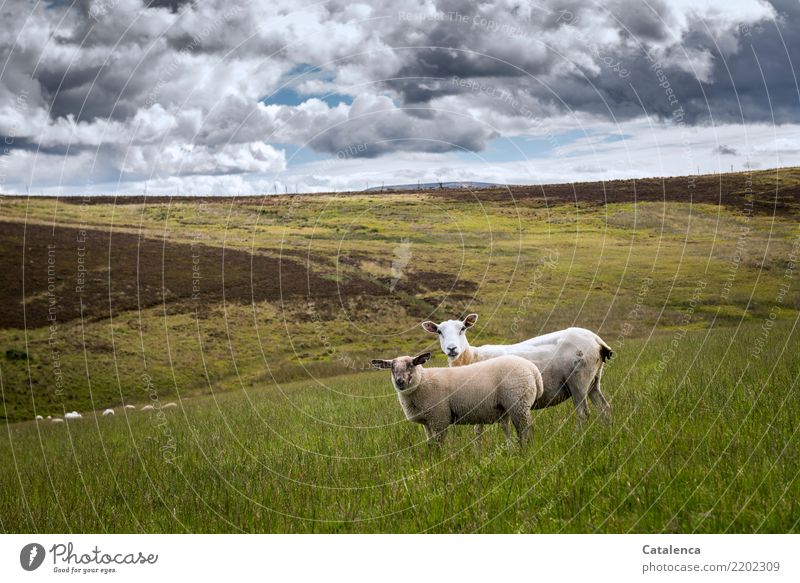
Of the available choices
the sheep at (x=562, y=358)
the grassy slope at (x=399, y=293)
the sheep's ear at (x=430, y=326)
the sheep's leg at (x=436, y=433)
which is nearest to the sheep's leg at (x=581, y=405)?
the sheep at (x=562, y=358)

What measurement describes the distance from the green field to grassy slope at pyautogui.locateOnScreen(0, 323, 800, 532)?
0.04m

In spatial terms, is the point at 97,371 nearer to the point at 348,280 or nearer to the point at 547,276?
the point at 348,280

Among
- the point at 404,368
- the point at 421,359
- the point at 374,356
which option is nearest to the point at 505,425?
the point at 421,359

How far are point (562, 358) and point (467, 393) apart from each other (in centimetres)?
263

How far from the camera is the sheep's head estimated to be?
33.0 feet

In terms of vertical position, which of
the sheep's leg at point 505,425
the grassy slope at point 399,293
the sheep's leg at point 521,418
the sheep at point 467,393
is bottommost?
the grassy slope at point 399,293

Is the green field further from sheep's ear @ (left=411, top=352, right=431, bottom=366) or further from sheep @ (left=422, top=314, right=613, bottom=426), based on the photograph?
sheep's ear @ (left=411, top=352, right=431, bottom=366)

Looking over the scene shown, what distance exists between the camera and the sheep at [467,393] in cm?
1020

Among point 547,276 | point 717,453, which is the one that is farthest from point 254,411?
point 547,276

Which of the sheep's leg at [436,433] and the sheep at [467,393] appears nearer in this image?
the sheep's leg at [436,433]

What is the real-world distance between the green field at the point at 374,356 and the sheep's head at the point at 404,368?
3.29 ft

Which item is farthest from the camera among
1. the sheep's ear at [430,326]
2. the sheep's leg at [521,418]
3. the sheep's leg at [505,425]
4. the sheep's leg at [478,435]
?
the sheep's ear at [430,326]

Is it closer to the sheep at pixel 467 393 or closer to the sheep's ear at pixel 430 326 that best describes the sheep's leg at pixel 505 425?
the sheep at pixel 467 393

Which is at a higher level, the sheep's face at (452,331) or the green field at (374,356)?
the sheep's face at (452,331)
